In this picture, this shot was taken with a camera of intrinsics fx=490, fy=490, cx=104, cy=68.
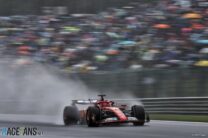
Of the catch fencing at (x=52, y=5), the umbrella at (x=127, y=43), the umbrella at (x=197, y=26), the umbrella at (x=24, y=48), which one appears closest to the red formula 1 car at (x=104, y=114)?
the umbrella at (x=197, y=26)

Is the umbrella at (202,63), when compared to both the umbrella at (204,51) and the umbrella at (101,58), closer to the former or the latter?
the umbrella at (204,51)

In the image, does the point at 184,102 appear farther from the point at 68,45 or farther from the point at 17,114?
the point at 68,45

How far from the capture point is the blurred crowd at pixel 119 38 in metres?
16.3

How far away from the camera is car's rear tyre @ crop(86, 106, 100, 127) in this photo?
10.5 metres

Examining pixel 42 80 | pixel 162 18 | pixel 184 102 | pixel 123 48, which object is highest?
pixel 162 18

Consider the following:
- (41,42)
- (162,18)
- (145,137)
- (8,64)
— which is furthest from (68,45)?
(145,137)

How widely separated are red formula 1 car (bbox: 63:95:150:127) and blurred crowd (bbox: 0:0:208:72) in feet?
14.2

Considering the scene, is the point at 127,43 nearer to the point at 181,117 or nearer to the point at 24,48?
the point at 181,117

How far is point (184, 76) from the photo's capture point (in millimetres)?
13852

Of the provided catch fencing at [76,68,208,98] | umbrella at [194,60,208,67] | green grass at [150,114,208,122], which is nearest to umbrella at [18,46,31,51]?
catch fencing at [76,68,208,98]

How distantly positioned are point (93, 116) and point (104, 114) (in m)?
0.33

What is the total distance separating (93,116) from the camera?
10.6 metres

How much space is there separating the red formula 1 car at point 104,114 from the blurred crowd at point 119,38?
434cm

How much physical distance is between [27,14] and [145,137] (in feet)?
64.8
